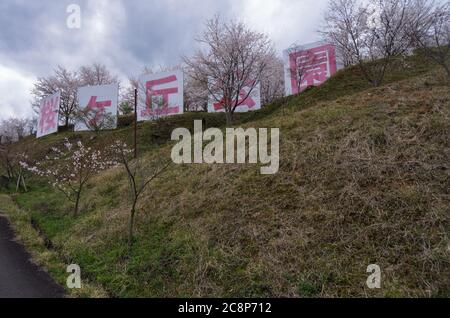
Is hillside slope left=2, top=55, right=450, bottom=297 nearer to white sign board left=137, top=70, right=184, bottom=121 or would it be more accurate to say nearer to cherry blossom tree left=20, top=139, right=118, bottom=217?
cherry blossom tree left=20, top=139, right=118, bottom=217

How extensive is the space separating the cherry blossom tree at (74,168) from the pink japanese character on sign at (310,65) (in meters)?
11.4

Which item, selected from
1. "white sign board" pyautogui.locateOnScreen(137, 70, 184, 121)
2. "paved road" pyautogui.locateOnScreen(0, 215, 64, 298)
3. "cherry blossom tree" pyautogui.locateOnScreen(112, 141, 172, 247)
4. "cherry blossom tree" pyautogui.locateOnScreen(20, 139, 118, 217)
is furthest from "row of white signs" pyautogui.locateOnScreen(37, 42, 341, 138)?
"paved road" pyautogui.locateOnScreen(0, 215, 64, 298)

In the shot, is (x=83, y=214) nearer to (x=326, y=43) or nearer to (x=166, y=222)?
(x=166, y=222)

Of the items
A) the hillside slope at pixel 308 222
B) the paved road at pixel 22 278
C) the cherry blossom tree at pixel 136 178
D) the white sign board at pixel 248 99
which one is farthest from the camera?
the white sign board at pixel 248 99

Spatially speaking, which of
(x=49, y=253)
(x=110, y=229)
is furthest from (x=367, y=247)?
(x=49, y=253)

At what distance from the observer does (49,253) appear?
209 inches

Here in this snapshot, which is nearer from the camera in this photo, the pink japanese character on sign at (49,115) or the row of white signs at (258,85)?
the row of white signs at (258,85)

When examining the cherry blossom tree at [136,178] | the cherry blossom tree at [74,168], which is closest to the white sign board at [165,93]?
the cherry blossom tree at [74,168]

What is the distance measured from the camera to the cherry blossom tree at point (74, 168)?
29.4 feet

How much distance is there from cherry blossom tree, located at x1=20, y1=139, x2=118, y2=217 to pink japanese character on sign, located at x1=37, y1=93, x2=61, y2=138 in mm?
2281

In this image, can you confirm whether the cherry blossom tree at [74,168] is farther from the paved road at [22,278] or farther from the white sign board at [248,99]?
the white sign board at [248,99]

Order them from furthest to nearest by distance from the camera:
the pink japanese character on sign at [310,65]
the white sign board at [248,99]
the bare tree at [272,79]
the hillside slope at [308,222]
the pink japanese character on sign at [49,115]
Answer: the pink japanese character on sign at [49,115], the bare tree at [272,79], the white sign board at [248,99], the pink japanese character on sign at [310,65], the hillside slope at [308,222]

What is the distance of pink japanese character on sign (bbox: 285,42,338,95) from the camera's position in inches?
604

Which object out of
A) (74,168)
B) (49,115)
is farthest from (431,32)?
(49,115)
